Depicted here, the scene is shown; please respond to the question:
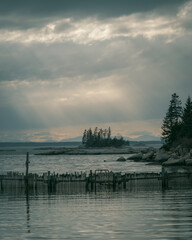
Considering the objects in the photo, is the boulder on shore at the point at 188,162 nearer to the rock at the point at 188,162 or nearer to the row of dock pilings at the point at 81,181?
the rock at the point at 188,162

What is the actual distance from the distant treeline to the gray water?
59.6 m

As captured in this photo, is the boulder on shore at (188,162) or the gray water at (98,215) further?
the boulder on shore at (188,162)

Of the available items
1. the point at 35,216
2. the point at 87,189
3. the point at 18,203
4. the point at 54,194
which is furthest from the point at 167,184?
the point at 35,216

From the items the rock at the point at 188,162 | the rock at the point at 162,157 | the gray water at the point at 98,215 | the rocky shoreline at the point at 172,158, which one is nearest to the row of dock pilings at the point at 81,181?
the gray water at the point at 98,215

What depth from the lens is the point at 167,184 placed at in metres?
37.6

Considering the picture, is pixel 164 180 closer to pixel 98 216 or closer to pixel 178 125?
pixel 98 216

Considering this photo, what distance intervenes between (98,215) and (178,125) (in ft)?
288

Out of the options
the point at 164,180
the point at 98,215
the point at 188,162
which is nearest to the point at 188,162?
the point at 188,162

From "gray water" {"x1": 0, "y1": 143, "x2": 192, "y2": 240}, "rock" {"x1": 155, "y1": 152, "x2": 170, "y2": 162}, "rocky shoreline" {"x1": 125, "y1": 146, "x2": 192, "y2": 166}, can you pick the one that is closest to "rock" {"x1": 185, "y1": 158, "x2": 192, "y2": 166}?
"rocky shoreline" {"x1": 125, "y1": 146, "x2": 192, "y2": 166}

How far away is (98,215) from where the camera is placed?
72.9 feet

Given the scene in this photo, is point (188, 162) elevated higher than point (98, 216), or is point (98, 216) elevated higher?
point (188, 162)

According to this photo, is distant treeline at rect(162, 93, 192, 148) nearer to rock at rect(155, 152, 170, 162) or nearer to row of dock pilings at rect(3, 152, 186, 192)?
rock at rect(155, 152, 170, 162)

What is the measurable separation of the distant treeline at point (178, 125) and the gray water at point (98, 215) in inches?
2346

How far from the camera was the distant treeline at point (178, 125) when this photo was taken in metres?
97.9
